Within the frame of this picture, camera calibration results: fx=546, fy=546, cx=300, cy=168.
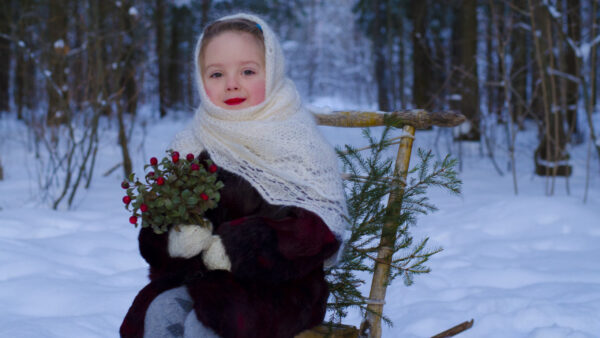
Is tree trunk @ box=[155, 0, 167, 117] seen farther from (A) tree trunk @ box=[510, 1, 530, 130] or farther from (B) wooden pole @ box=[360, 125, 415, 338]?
(B) wooden pole @ box=[360, 125, 415, 338]

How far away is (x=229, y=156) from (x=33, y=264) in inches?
91.5

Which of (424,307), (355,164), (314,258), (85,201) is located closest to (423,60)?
(85,201)

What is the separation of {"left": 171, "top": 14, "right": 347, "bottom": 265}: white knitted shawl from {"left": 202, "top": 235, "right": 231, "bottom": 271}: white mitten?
221mm

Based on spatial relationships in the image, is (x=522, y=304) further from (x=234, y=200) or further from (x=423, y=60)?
(x=423, y=60)

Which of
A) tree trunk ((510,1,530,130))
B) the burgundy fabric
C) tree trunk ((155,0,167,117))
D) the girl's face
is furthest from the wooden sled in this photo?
tree trunk ((155,0,167,117))

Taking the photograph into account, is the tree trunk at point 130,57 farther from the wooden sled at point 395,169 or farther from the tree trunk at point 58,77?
the wooden sled at point 395,169

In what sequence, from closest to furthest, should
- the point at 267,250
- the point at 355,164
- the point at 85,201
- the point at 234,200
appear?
the point at 267,250 < the point at 234,200 < the point at 355,164 < the point at 85,201

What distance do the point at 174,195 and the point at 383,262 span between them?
95cm

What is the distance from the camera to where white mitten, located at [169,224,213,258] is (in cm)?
161

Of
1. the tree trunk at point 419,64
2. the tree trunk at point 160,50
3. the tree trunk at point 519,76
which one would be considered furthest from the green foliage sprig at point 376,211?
the tree trunk at point 160,50

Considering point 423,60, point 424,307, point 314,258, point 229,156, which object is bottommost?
point 424,307

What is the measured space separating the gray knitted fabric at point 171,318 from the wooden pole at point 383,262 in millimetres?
778

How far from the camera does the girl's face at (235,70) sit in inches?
75.6

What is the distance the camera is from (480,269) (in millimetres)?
3676
